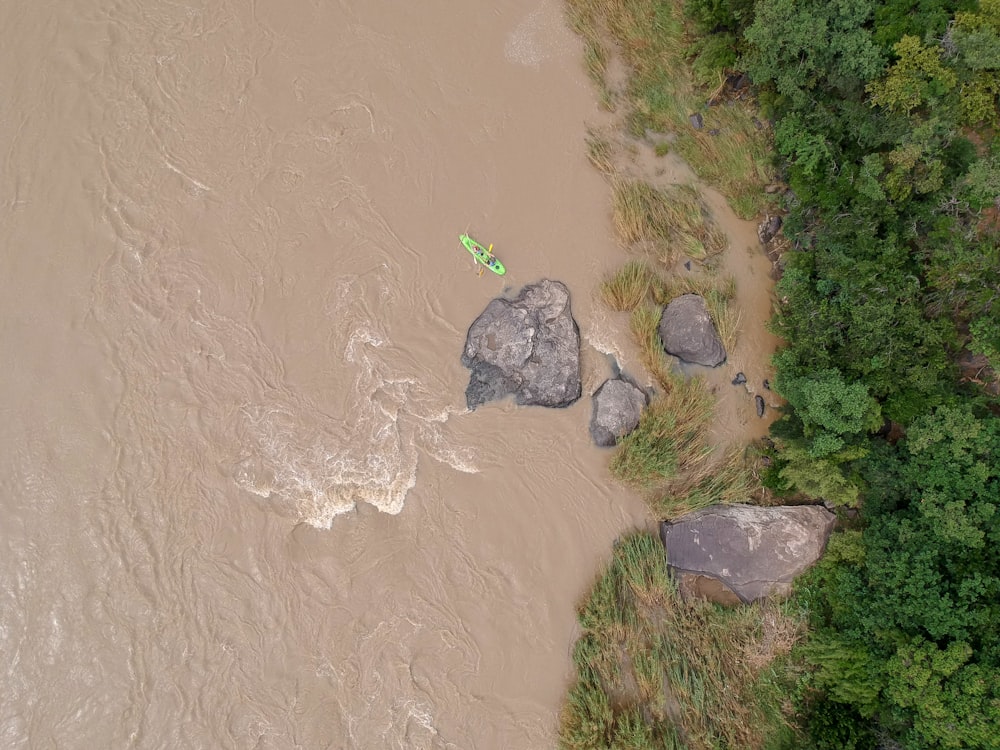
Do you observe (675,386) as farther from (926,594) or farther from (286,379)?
(286,379)

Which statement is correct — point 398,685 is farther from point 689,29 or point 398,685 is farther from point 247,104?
point 689,29

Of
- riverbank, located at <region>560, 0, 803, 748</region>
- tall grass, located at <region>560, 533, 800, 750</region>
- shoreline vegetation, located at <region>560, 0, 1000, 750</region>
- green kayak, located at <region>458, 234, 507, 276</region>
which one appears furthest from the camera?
green kayak, located at <region>458, 234, 507, 276</region>

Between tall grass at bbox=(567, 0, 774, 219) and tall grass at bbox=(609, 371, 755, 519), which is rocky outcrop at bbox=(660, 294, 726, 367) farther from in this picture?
tall grass at bbox=(567, 0, 774, 219)

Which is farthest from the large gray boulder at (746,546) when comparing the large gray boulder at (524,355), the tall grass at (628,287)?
the tall grass at (628,287)

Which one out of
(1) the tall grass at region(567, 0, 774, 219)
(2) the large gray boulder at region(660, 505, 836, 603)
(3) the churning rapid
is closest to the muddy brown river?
(3) the churning rapid

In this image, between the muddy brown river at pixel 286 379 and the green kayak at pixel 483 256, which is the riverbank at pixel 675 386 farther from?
the green kayak at pixel 483 256

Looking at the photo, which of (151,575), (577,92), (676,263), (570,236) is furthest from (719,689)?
(577,92)
